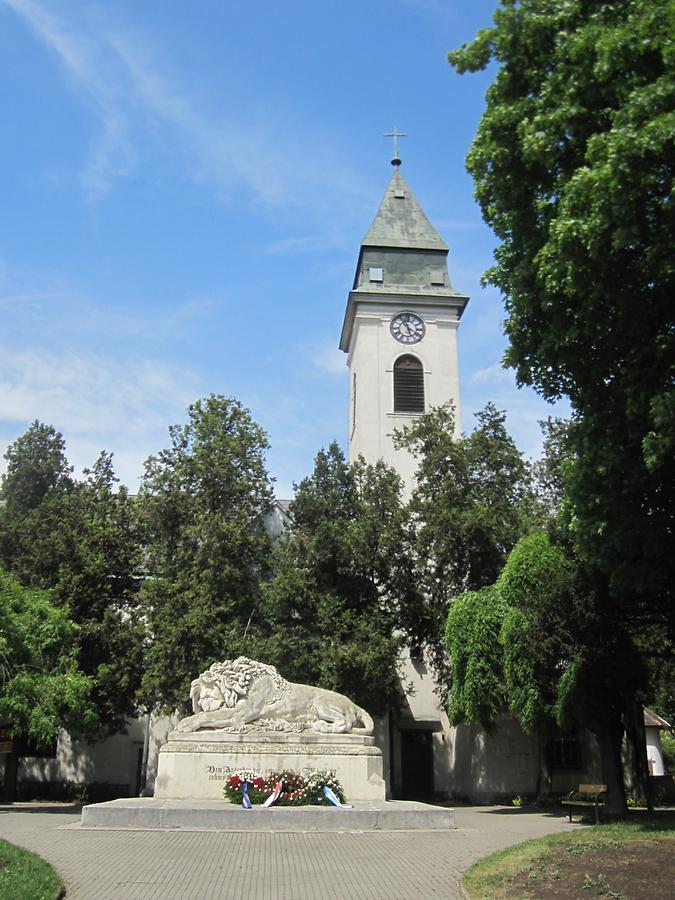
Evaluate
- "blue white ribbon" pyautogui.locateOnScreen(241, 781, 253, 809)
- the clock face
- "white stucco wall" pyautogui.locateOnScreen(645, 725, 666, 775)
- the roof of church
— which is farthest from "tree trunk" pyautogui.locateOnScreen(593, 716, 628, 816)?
the roof of church

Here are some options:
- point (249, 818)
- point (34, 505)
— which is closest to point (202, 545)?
point (34, 505)

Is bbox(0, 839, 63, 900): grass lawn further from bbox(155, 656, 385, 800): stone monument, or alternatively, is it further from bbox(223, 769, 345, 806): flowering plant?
bbox(155, 656, 385, 800): stone monument

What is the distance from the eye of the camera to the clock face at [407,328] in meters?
40.9

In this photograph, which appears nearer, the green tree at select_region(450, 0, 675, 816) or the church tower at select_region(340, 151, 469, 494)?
the green tree at select_region(450, 0, 675, 816)

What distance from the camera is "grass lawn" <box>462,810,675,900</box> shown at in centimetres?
850

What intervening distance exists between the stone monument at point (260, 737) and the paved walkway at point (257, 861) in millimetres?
2484

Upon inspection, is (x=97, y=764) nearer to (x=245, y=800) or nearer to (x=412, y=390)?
(x=245, y=800)

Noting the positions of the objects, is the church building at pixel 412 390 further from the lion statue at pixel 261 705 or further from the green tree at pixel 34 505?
the green tree at pixel 34 505

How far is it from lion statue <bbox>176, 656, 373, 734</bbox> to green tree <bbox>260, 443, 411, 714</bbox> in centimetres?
658

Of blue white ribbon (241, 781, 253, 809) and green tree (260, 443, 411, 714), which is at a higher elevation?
green tree (260, 443, 411, 714)

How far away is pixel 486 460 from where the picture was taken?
29562mm

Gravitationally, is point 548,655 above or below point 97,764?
above

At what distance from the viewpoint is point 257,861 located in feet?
37.0

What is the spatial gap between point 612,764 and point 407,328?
25.3 m
